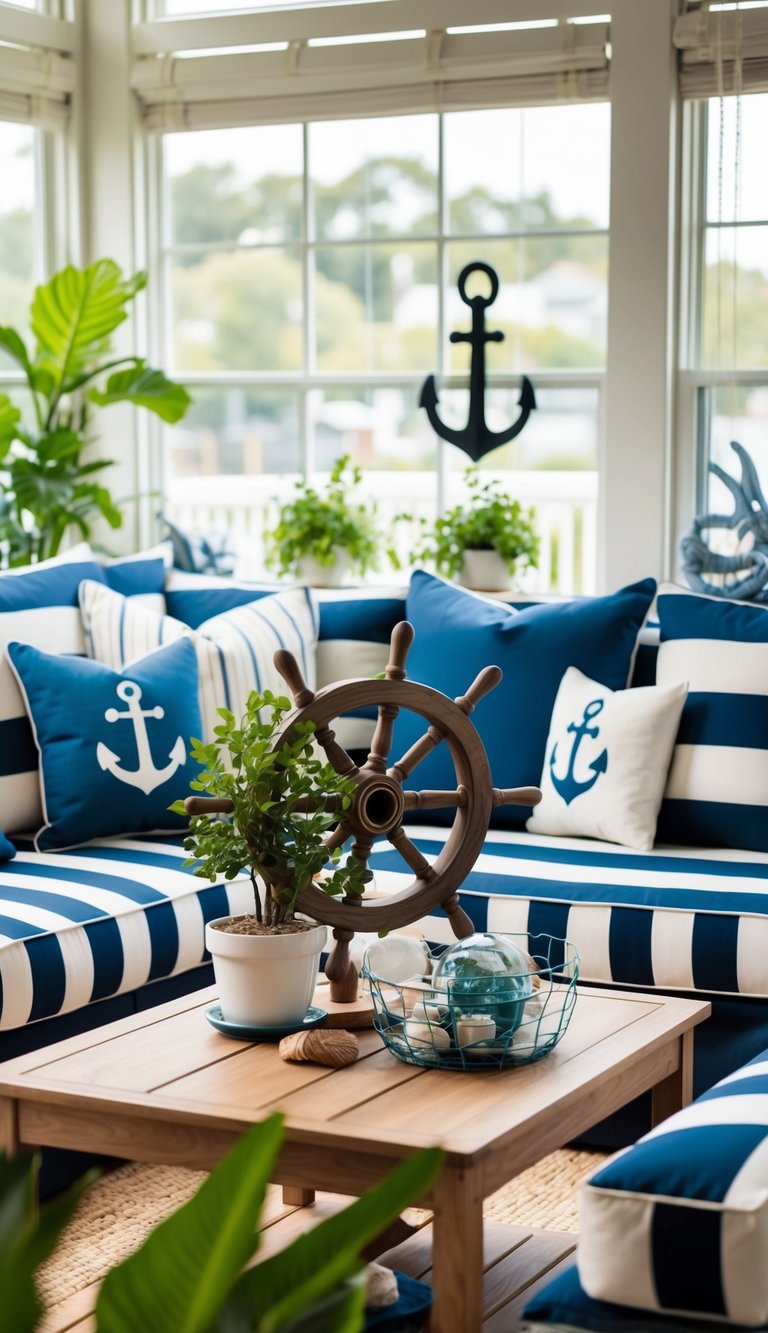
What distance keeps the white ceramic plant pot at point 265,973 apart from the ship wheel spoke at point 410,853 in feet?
0.61

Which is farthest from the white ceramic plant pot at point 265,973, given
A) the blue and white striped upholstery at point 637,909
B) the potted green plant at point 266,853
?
the blue and white striped upholstery at point 637,909

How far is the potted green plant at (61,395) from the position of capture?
415cm

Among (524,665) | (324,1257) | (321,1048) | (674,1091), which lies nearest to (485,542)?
(524,665)

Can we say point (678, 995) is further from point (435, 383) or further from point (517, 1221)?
point (435, 383)

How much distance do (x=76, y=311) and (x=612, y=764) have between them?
1.96m

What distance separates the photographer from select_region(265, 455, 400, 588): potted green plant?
421 centimetres

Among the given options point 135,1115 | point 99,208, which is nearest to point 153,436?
point 99,208

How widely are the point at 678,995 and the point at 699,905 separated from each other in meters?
0.17

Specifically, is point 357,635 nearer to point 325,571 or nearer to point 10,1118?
point 325,571

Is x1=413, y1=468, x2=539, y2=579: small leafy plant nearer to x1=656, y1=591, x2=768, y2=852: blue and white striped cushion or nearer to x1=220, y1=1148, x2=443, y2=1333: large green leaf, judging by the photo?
x1=656, y1=591, x2=768, y2=852: blue and white striped cushion

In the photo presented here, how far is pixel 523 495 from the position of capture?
4.29 m

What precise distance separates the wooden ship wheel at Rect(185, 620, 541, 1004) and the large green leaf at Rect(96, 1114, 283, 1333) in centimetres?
160

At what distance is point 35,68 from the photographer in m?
4.35

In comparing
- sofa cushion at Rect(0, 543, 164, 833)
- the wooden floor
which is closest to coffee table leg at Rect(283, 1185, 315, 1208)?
the wooden floor
